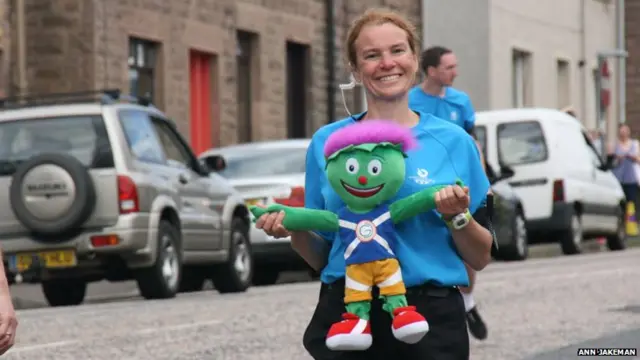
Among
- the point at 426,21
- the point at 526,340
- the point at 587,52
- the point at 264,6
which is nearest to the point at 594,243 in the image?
the point at 264,6

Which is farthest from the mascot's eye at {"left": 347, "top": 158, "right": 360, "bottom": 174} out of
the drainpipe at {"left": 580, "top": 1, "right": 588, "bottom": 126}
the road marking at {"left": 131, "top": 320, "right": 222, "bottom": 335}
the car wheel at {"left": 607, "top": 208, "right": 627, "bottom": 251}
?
the drainpipe at {"left": 580, "top": 1, "right": 588, "bottom": 126}

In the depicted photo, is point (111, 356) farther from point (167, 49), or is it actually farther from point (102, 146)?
point (167, 49)

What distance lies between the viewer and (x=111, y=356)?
10.7 metres

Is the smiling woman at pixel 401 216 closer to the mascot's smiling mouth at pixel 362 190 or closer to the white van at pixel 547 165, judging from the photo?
the mascot's smiling mouth at pixel 362 190

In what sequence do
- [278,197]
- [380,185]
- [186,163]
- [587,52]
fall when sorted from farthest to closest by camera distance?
1. [587,52]
2. [278,197]
3. [186,163]
4. [380,185]

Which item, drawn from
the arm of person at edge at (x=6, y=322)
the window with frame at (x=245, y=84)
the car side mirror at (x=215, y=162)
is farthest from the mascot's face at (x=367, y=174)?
the window with frame at (x=245, y=84)

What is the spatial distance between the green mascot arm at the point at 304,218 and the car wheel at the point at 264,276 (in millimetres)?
16552

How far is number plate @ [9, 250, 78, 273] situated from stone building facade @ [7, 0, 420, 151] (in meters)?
8.47

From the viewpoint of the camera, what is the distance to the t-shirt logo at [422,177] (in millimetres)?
4797

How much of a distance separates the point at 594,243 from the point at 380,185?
91.4ft

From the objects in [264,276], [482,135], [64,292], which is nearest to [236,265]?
[64,292]

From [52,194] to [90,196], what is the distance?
1.16 ft

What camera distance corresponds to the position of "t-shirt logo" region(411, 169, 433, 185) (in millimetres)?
4797

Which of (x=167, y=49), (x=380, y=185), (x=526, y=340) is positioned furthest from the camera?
(x=167, y=49)
